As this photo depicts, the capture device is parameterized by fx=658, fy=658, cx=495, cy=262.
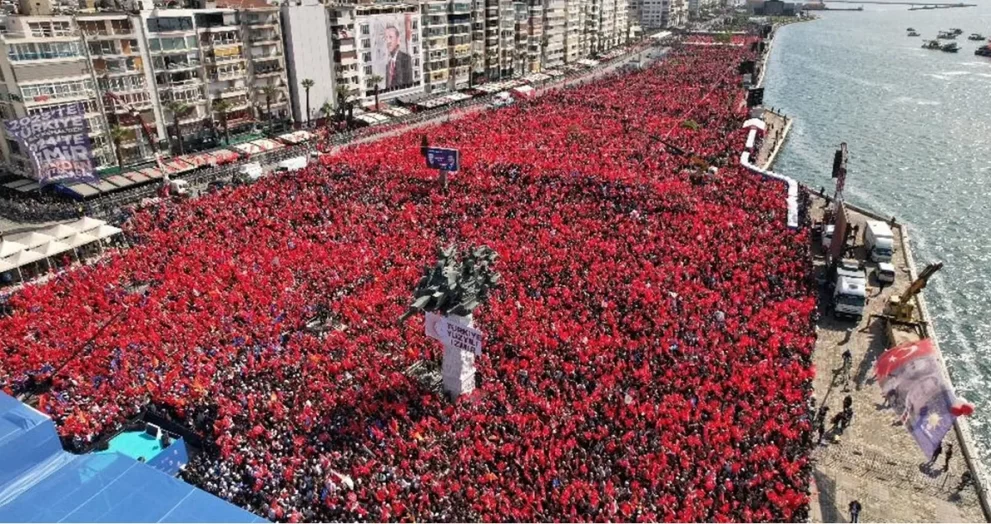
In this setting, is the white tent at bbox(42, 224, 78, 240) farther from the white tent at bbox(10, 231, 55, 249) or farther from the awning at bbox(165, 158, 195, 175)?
the awning at bbox(165, 158, 195, 175)

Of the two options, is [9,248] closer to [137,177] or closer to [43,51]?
[137,177]

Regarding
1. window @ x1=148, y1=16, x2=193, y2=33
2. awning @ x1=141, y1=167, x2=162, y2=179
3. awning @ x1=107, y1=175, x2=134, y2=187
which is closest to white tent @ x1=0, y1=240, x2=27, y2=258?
awning @ x1=107, y1=175, x2=134, y2=187

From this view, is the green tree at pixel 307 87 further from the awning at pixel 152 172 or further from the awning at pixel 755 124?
the awning at pixel 755 124

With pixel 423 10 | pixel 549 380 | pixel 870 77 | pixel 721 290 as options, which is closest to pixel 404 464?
pixel 549 380

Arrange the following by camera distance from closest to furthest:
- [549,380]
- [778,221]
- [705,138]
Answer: [549,380], [778,221], [705,138]

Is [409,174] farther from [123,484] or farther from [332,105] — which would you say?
[123,484]

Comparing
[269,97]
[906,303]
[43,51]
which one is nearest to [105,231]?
[43,51]

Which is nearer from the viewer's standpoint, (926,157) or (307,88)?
(307,88)
